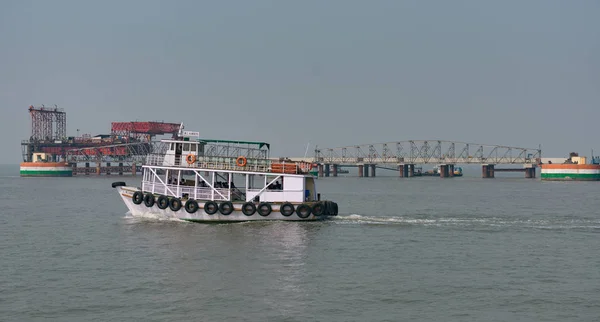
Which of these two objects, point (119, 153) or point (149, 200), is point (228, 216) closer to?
point (149, 200)

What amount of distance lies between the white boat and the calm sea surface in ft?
3.32

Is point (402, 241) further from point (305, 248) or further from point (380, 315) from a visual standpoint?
point (380, 315)

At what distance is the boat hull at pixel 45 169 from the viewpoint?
181 metres

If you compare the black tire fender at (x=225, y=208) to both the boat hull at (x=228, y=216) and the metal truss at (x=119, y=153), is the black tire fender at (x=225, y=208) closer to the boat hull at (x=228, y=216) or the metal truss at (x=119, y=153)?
the boat hull at (x=228, y=216)

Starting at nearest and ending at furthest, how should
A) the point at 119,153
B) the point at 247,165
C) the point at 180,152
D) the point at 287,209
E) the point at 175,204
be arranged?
the point at 287,209 → the point at 175,204 → the point at 247,165 → the point at 180,152 → the point at 119,153

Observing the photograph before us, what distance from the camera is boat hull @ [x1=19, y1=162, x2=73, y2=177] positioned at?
181250mm

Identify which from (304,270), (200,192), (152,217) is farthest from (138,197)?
(304,270)

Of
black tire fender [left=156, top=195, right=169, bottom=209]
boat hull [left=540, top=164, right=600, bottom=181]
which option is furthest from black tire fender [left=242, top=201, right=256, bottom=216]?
boat hull [left=540, top=164, right=600, bottom=181]

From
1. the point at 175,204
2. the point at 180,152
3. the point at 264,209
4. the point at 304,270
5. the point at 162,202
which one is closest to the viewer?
the point at 304,270

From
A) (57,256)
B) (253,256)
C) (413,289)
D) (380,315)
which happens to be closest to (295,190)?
(253,256)

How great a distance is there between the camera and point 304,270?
33594 mm

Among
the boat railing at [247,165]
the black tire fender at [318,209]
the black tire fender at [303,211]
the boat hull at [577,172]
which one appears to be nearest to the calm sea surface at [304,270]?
the black tire fender at [303,211]

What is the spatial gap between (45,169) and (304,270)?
16151 centimetres

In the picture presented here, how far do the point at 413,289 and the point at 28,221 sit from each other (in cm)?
3633
